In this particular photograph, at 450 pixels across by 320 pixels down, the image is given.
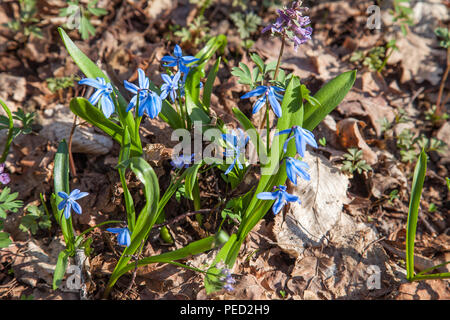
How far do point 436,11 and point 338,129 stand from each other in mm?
1894

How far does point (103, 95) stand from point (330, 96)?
127cm

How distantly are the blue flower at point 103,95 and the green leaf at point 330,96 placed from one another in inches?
44.0

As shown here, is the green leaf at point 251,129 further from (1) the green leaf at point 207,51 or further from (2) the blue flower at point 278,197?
(1) the green leaf at point 207,51

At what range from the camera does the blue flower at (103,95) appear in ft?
5.91

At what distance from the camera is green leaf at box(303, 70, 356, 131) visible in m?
2.04

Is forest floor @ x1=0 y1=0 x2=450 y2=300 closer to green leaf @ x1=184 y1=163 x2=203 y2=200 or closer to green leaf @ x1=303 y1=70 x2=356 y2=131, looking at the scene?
green leaf @ x1=184 y1=163 x2=203 y2=200

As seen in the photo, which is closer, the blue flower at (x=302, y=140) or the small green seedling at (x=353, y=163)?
the blue flower at (x=302, y=140)

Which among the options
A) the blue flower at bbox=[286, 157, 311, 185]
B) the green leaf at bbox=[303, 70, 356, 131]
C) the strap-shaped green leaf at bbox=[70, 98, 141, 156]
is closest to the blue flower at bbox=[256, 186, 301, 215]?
the blue flower at bbox=[286, 157, 311, 185]

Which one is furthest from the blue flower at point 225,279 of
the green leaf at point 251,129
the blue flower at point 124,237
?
the green leaf at point 251,129

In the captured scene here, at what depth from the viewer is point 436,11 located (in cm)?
362

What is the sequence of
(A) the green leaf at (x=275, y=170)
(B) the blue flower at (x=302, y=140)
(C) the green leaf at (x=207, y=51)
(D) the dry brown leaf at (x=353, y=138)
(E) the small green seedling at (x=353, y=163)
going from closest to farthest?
(B) the blue flower at (x=302, y=140)
(A) the green leaf at (x=275, y=170)
(C) the green leaf at (x=207, y=51)
(E) the small green seedling at (x=353, y=163)
(D) the dry brown leaf at (x=353, y=138)

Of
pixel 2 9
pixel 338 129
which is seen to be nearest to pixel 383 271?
pixel 338 129

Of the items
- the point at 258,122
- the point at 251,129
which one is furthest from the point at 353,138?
the point at 251,129

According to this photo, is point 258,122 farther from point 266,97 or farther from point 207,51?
point 266,97
